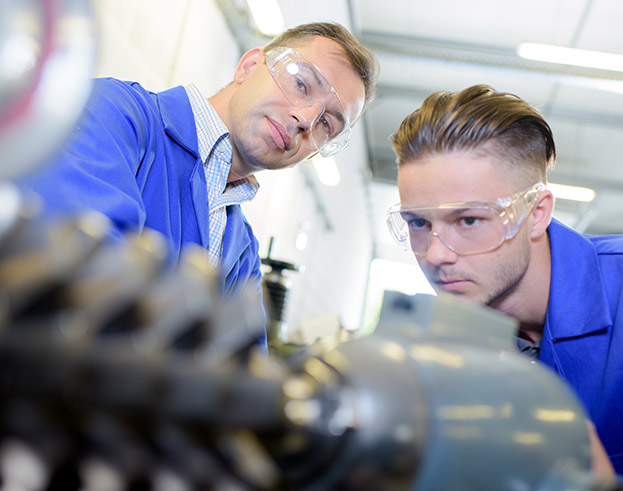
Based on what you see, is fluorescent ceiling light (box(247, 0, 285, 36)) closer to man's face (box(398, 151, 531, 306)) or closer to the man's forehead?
the man's forehead

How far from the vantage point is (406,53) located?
4949 millimetres

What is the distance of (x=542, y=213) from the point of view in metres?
1.47

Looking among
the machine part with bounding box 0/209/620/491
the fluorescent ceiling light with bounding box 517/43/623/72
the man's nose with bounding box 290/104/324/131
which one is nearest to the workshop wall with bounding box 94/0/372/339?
the machine part with bounding box 0/209/620/491

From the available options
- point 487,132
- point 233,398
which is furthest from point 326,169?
point 233,398

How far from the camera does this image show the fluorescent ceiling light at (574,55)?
12.0 feet

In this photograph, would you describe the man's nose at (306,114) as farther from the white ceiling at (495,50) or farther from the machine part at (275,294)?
the white ceiling at (495,50)

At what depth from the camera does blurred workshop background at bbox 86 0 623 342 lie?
2332 millimetres

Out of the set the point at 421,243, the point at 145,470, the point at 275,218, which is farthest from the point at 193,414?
the point at 275,218

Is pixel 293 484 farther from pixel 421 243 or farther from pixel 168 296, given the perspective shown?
pixel 421 243

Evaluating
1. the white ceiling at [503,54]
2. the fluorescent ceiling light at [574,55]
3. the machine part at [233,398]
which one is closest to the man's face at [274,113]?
the machine part at [233,398]

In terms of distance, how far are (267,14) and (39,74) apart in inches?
102

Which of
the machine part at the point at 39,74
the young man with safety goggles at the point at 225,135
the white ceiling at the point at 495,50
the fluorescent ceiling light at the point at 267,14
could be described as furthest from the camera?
the white ceiling at the point at 495,50

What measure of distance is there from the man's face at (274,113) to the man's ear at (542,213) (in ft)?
2.55

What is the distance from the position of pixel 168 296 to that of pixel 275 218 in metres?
4.11
